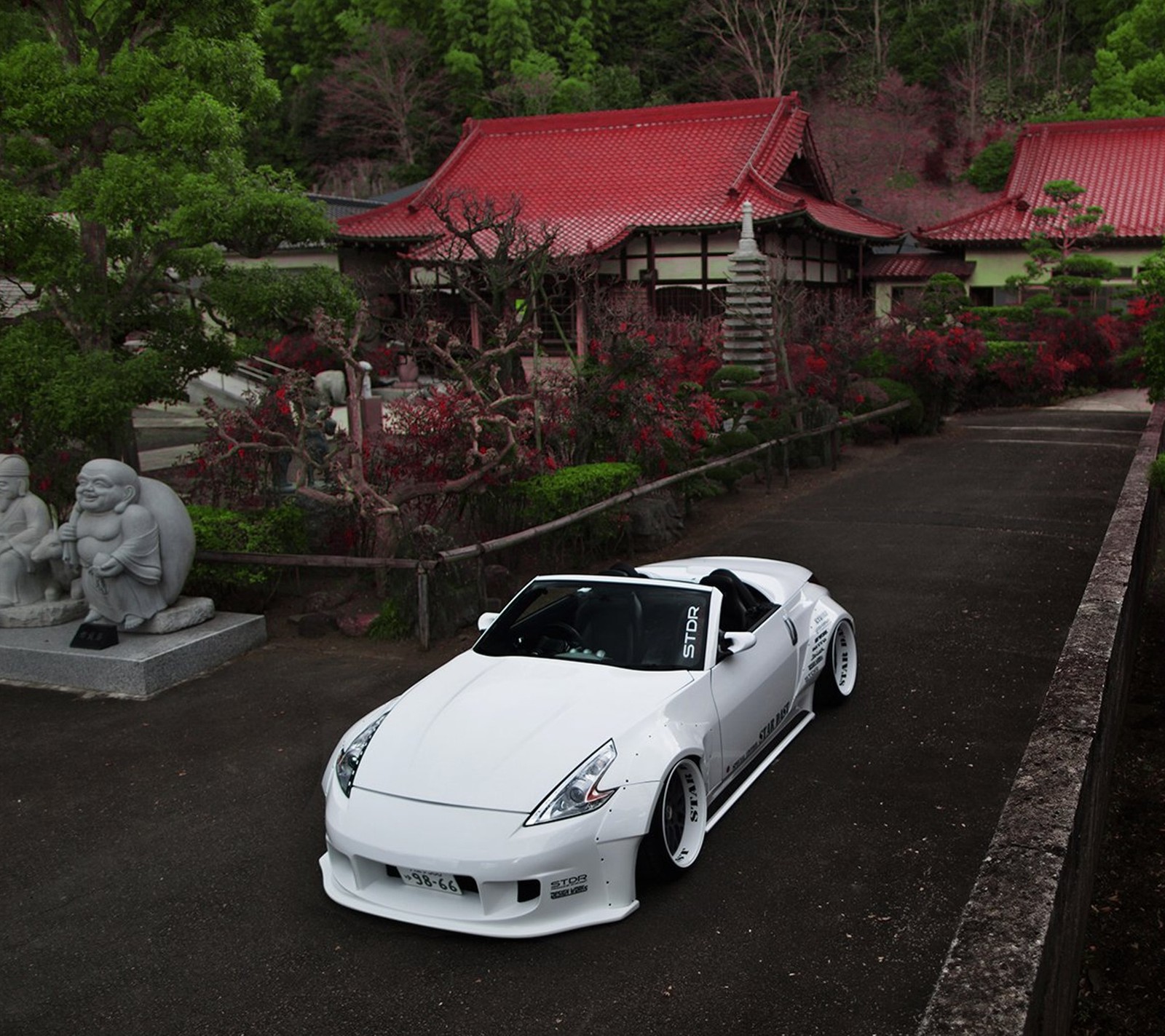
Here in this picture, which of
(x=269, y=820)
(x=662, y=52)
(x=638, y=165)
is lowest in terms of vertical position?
(x=269, y=820)

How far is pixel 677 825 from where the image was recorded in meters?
5.07

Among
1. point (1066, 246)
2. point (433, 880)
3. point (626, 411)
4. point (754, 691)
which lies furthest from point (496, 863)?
point (1066, 246)

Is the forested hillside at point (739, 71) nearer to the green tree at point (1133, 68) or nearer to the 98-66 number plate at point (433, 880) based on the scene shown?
the green tree at point (1133, 68)

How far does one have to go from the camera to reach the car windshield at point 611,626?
18.6 ft

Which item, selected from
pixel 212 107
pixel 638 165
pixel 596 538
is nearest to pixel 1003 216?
pixel 638 165

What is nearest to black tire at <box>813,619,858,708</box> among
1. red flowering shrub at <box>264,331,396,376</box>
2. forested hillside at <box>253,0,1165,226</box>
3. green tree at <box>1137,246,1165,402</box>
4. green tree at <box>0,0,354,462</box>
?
green tree at <box>1137,246,1165,402</box>

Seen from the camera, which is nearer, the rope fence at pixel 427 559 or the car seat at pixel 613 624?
the car seat at pixel 613 624

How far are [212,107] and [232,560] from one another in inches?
145

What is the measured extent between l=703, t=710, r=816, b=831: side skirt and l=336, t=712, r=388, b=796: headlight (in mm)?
1645

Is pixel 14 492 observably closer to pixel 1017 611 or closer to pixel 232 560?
pixel 232 560

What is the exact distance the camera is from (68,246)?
9.34m

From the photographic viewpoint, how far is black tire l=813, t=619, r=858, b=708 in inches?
271

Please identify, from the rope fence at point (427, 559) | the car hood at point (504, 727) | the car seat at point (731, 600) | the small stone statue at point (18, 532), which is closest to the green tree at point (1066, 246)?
the rope fence at point (427, 559)

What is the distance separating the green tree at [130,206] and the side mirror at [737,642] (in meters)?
5.89
